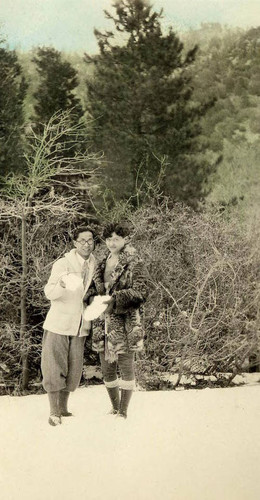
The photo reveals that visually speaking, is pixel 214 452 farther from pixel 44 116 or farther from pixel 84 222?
pixel 44 116

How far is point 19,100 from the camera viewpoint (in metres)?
9.57

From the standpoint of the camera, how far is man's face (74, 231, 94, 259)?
20.4ft

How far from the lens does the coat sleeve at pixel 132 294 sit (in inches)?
239

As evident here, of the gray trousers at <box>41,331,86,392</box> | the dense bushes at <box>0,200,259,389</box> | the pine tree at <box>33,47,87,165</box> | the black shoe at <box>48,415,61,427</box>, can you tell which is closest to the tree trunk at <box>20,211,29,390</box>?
the dense bushes at <box>0,200,259,389</box>

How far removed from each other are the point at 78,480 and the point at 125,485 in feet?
1.55

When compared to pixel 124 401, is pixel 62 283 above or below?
above

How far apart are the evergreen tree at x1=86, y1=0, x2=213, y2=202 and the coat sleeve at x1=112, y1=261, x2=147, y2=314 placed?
3148 millimetres

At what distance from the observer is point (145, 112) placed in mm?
9320

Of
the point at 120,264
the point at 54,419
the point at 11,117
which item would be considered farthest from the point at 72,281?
the point at 11,117

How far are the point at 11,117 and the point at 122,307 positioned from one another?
16.6ft

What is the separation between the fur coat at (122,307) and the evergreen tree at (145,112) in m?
3.14

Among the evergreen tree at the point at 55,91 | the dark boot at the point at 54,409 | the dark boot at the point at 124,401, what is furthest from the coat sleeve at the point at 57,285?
the evergreen tree at the point at 55,91

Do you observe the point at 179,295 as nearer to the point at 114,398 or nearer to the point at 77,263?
the point at 114,398

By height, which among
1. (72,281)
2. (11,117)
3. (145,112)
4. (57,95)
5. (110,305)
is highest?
(57,95)
